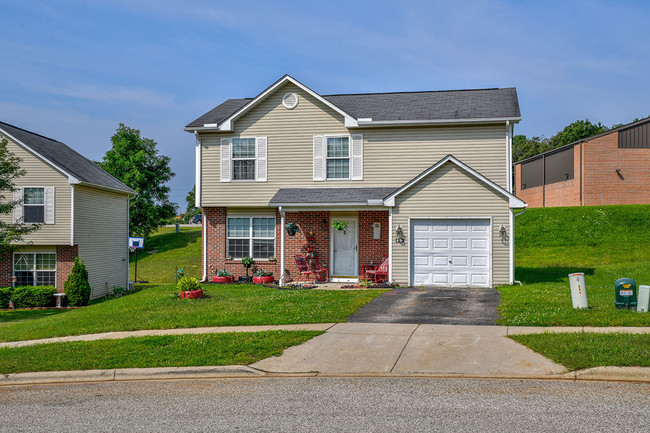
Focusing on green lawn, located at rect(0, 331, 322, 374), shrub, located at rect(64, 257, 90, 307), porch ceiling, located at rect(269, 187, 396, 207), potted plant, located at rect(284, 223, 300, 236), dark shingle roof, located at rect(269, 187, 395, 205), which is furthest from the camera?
shrub, located at rect(64, 257, 90, 307)

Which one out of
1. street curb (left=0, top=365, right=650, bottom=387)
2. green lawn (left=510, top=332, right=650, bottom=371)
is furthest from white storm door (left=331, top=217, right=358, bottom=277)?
street curb (left=0, top=365, right=650, bottom=387)

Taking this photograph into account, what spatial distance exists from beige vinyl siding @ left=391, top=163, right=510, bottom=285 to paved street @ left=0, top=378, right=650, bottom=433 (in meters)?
10.8

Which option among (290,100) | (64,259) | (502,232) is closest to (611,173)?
(502,232)

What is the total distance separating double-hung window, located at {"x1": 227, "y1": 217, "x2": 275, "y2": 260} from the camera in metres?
21.9

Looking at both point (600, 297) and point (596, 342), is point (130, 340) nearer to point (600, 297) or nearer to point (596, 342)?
point (596, 342)

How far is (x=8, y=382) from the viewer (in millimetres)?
9336

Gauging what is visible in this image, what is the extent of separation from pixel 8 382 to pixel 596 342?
999 centimetres

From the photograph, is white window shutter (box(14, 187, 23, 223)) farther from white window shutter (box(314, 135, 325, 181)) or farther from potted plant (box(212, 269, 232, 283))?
white window shutter (box(314, 135, 325, 181))

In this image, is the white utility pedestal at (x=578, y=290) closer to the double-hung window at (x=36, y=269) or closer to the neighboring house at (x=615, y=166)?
the double-hung window at (x=36, y=269)

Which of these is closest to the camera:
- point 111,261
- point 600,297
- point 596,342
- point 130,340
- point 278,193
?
point 596,342

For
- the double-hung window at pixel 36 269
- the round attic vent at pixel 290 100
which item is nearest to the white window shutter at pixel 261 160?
the round attic vent at pixel 290 100

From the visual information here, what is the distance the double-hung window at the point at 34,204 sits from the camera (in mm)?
25639

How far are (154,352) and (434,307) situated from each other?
284 inches

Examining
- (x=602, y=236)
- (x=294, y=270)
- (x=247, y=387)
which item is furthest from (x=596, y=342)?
(x=602, y=236)
